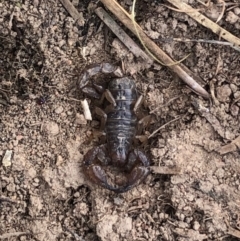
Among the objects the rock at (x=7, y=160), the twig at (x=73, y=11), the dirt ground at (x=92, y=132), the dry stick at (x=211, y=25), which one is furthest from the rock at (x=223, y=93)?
the rock at (x=7, y=160)

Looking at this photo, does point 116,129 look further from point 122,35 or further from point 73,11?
point 73,11

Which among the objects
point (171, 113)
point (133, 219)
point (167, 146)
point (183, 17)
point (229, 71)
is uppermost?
point (183, 17)

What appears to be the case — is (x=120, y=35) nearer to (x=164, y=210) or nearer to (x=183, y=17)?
(x=183, y=17)

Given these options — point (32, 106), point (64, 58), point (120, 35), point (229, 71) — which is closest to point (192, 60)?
point (229, 71)

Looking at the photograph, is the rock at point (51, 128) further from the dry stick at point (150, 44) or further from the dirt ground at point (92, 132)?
the dry stick at point (150, 44)

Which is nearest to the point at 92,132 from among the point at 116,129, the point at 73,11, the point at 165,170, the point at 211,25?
the point at 116,129

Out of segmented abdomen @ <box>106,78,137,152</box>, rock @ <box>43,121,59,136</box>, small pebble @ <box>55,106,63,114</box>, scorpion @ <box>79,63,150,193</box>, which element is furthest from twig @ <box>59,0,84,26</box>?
rock @ <box>43,121,59,136</box>
